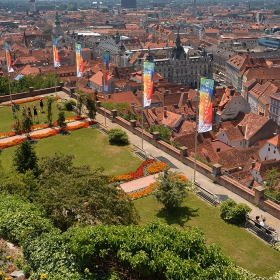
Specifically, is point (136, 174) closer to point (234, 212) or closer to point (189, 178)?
point (189, 178)

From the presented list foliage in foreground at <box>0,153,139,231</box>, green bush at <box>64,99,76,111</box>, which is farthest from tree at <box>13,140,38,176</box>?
green bush at <box>64,99,76,111</box>

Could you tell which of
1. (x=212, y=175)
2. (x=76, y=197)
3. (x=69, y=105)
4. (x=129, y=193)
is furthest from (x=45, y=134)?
(x=76, y=197)

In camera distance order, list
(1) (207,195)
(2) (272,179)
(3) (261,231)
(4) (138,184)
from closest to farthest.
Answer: (3) (261,231)
(1) (207,195)
(4) (138,184)
(2) (272,179)

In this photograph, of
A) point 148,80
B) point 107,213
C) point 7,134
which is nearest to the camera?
point 107,213

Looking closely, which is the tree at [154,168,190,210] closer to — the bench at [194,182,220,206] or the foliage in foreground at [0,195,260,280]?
the bench at [194,182,220,206]

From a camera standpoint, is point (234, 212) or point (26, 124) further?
point (26, 124)

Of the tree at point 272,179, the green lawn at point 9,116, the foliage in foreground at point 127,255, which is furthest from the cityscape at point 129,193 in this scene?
the tree at point 272,179

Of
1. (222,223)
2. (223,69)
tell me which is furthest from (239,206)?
(223,69)
